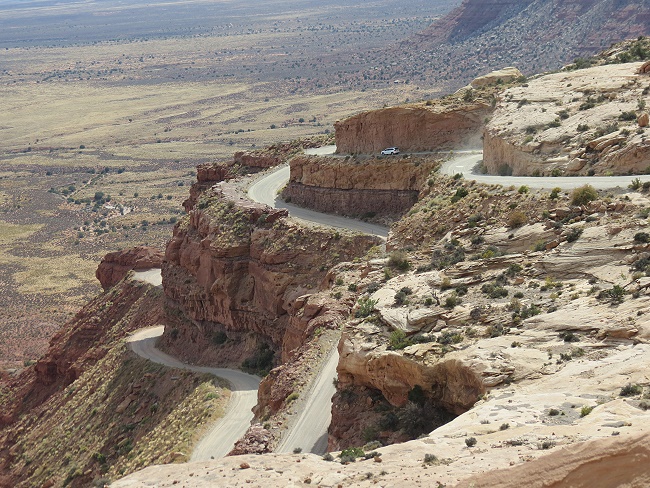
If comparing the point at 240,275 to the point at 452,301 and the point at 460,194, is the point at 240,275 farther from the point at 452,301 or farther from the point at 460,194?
the point at 452,301

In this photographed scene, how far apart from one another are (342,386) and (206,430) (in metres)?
14.2

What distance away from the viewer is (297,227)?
55.2m

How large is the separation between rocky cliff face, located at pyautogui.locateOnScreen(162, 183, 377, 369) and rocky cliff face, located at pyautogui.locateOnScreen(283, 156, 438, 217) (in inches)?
156

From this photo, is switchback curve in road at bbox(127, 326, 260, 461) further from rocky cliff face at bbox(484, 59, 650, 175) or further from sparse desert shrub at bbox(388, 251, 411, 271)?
rocky cliff face at bbox(484, 59, 650, 175)

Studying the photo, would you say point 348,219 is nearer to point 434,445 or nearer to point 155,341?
point 155,341

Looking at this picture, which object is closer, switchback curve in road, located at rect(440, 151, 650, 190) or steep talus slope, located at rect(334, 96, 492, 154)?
switchback curve in road, located at rect(440, 151, 650, 190)

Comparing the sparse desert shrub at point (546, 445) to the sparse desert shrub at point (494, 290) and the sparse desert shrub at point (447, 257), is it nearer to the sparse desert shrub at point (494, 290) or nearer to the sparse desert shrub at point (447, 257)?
the sparse desert shrub at point (494, 290)

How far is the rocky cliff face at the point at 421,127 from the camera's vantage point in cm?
5888

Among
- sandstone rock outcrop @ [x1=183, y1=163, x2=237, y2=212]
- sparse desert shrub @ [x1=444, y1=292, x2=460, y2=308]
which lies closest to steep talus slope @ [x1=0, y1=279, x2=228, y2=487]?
sandstone rock outcrop @ [x1=183, y1=163, x2=237, y2=212]

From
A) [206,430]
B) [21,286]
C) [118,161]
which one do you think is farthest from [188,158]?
[206,430]

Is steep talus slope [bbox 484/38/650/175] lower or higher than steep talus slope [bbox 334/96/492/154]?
higher

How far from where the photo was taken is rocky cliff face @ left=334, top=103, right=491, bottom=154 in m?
58.9

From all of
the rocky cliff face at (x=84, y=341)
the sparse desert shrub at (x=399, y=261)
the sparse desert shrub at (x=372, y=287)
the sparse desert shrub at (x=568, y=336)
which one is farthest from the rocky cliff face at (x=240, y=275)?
the sparse desert shrub at (x=568, y=336)

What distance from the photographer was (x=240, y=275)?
5612 cm
